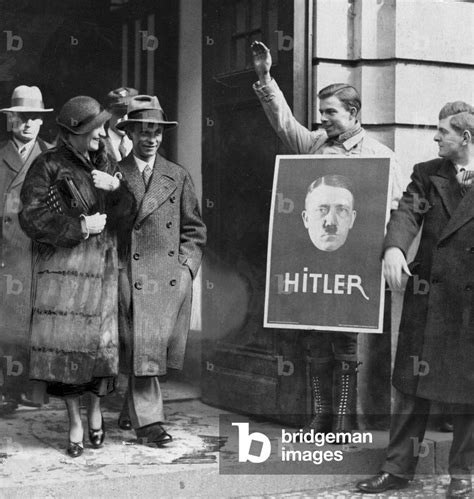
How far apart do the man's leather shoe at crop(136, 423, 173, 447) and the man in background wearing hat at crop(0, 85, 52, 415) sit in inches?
48.1

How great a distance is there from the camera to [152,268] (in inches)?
223

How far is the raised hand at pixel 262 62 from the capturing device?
19.0 feet

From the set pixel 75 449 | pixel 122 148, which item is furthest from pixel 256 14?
pixel 75 449

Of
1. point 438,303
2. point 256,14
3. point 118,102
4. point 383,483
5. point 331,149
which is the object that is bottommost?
point 383,483

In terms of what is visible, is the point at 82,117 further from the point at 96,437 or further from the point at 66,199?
the point at 96,437

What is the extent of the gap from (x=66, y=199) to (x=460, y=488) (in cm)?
244

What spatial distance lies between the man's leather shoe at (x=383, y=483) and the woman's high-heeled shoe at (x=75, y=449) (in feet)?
4.77

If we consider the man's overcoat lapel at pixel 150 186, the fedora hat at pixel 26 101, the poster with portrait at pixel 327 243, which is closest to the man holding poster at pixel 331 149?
the poster with portrait at pixel 327 243

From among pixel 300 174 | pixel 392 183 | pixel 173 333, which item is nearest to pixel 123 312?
pixel 173 333

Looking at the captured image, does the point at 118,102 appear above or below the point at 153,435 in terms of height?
above

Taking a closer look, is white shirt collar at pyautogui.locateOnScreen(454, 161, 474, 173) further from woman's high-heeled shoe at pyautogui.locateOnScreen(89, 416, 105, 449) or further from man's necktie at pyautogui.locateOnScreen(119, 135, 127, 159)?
A: woman's high-heeled shoe at pyautogui.locateOnScreen(89, 416, 105, 449)

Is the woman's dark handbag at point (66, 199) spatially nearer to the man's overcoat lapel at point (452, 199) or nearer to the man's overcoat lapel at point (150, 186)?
the man's overcoat lapel at point (150, 186)

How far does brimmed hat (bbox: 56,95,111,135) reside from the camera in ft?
17.5

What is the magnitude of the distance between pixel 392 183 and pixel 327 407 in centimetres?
128
